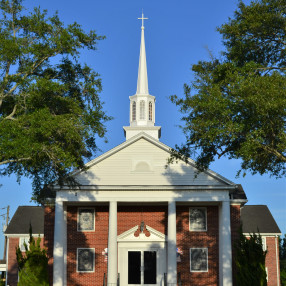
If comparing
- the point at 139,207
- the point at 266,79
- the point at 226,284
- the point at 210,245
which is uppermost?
the point at 266,79

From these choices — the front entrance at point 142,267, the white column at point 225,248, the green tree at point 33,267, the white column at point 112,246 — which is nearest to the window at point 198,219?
the white column at point 225,248

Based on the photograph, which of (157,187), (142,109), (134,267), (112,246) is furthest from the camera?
(142,109)

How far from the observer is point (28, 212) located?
48500 millimetres

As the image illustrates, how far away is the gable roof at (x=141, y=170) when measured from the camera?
2903cm

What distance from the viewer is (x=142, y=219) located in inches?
1204

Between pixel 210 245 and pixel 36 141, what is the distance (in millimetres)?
16119

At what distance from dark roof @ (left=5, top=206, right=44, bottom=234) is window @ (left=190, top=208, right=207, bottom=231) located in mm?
19416

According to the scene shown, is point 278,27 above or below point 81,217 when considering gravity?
above

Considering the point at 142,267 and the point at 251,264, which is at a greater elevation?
the point at 251,264

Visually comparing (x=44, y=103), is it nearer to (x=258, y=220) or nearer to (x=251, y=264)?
(x=251, y=264)

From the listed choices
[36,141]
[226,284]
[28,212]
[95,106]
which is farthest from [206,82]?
[28,212]

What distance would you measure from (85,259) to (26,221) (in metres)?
18.4

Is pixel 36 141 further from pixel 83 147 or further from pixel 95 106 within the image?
pixel 95 106

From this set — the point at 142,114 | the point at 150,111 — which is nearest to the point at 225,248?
the point at 142,114
